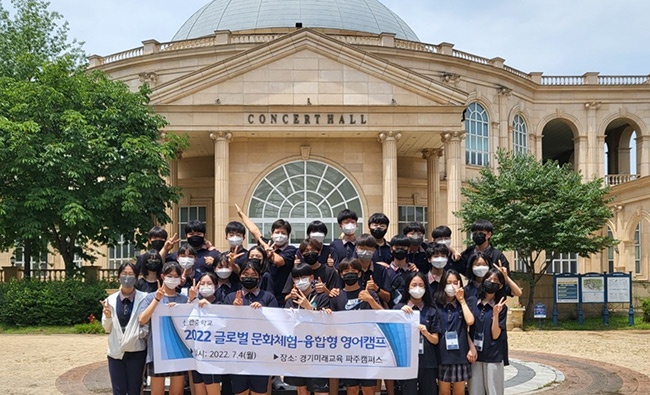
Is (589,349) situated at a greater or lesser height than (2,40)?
lesser

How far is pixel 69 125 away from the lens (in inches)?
926

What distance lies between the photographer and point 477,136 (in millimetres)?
43656

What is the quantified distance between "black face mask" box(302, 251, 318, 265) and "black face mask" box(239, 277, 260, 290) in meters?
0.73

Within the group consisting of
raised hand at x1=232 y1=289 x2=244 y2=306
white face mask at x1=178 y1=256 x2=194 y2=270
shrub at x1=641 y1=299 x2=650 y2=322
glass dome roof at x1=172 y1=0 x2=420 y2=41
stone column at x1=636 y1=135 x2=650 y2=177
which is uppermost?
glass dome roof at x1=172 y1=0 x2=420 y2=41

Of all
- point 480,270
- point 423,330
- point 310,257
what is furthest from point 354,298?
point 480,270

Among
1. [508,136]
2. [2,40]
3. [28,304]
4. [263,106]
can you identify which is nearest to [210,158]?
[263,106]

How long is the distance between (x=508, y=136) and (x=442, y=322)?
126ft

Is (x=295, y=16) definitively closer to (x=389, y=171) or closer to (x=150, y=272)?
(x=389, y=171)

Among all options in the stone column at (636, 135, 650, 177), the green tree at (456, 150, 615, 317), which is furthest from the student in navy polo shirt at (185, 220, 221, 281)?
the stone column at (636, 135, 650, 177)

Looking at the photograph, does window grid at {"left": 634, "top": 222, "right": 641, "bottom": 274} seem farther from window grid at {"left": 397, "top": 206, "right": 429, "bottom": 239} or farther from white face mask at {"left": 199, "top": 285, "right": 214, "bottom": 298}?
white face mask at {"left": 199, "top": 285, "right": 214, "bottom": 298}

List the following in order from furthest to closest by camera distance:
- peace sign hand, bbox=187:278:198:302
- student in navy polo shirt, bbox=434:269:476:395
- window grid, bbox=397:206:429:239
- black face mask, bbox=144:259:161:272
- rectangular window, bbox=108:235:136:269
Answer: rectangular window, bbox=108:235:136:269 < window grid, bbox=397:206:429:239 < black face mask, bbox=144:259:161:272 < peace sign hand, bbox=187:278:198:302 < student in navy polo shirt, bbox=434:269:476:395

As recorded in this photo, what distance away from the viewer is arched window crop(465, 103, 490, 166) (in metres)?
43.2

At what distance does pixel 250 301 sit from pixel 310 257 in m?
0.95

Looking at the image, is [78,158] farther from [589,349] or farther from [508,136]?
[508,136]
